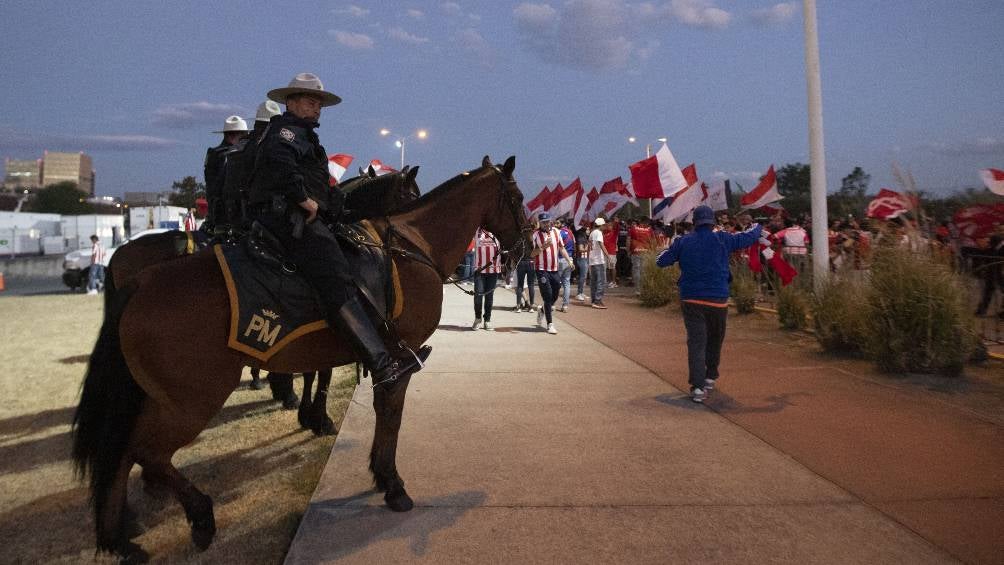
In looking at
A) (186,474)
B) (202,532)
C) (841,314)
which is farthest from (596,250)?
(202,532)

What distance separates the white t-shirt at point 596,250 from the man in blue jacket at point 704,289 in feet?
26.8

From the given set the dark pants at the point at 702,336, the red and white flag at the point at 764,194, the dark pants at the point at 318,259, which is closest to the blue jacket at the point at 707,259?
the dark pants at the point at 702,336

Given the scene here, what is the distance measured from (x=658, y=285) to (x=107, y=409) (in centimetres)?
1192

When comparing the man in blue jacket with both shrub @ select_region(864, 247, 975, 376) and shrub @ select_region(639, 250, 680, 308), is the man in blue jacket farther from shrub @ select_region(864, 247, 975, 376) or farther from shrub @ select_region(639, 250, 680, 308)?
shrub @ select_region(639, 250, 680, 308)

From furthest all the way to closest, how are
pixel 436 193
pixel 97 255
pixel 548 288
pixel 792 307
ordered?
pixel 97 255
pixel 548 288
pixel 792 307
pixel 436 193

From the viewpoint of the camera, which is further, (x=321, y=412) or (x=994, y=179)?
(x=994, y=179)

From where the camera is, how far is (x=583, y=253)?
1570cm

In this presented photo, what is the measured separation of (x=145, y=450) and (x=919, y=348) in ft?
24.7

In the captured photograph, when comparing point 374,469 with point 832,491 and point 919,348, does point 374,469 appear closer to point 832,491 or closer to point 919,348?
point 832,491

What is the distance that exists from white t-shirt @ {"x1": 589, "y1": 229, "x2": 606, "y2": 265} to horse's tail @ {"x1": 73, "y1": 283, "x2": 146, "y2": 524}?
39.7 ft

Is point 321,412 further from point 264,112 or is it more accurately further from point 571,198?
point 571,198

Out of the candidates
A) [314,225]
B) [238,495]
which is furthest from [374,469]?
→ [314,225]

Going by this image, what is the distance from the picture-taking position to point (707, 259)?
6.14 m

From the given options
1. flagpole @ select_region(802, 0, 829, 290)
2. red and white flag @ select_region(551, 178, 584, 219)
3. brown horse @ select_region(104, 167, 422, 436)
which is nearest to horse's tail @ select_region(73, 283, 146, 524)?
brown horse @ select_region(104, 167, 422, 436)
